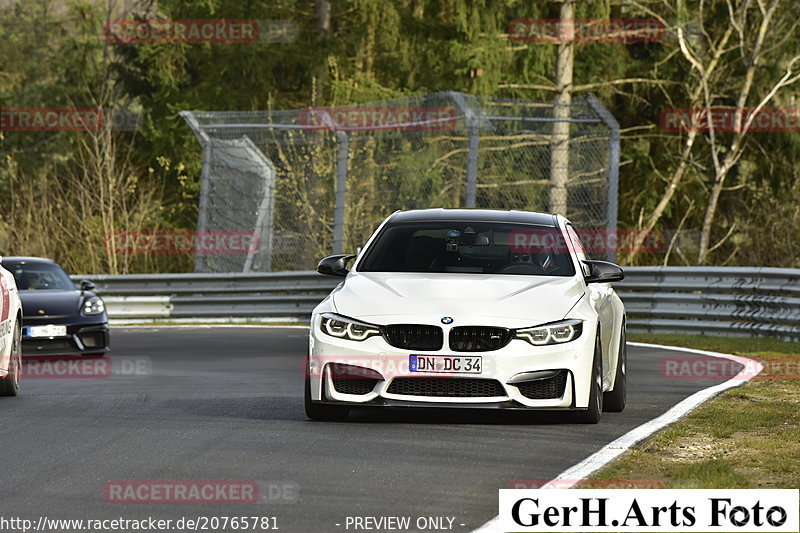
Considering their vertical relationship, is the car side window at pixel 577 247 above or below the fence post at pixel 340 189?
above

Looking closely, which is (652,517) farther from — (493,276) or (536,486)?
(493,276)

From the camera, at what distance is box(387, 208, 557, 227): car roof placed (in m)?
12.2

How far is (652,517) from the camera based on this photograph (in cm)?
678

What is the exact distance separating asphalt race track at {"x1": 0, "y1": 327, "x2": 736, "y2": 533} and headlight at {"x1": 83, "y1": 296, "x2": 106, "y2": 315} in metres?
4.44

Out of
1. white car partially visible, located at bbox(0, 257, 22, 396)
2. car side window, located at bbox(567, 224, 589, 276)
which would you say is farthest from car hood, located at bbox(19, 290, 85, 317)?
car side window, located at bbox(567, 224, 589, 276)

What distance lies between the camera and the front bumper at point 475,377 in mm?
10461

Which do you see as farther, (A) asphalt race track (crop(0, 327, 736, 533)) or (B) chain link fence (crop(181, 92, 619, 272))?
(B) chain link fence (crop(181, 92, 619, 272))

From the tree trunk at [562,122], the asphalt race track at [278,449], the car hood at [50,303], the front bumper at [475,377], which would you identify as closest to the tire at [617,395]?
the asphalt race track at [278,449]

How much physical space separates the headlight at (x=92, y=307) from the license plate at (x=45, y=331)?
0.48 meters

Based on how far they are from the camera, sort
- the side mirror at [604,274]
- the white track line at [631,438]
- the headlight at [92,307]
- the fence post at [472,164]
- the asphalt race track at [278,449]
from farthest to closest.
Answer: the fence post at [472,164]
the headlight at [92,307]
the side mirror at [604,274]
the white track line at [631,438]
the asphalt race track at [278,449]

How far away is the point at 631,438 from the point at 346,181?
16732 millimetres

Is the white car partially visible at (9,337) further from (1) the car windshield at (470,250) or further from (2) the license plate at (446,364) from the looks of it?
(2) the license plate at (446,364)

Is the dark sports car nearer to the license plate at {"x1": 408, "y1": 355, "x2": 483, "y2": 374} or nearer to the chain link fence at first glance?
the chain link fence

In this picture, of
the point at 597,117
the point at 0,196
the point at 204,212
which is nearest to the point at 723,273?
the point at 597,117
